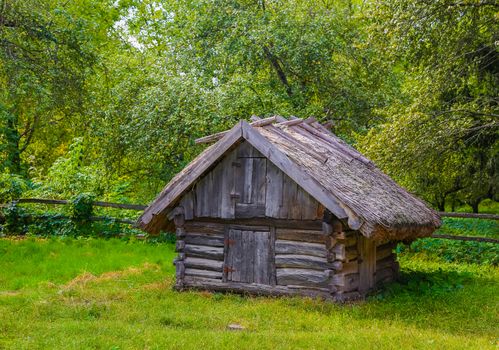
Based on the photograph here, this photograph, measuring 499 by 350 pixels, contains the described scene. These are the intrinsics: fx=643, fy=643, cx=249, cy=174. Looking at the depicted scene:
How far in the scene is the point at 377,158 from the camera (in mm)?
18562

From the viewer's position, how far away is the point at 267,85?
24.5m

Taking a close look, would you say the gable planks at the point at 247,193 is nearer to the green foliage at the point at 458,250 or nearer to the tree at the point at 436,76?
the tree at the point at 436,76

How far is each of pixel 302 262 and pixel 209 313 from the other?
2.43m

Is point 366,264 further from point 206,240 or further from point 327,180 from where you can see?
point 206,240

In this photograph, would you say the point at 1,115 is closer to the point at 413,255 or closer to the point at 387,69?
the point at 413,255

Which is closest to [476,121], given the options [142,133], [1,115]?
[142,133]

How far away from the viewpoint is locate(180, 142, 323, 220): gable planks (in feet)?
43.5

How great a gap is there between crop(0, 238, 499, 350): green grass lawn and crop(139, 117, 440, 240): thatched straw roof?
58.5 inches

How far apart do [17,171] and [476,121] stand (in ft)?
81.3

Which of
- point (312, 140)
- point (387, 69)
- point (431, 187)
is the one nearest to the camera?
point (312, 140)

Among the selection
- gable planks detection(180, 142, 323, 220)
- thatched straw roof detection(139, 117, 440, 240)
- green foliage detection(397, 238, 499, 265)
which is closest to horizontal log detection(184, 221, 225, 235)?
gable planks detection(180, 142, 323, 220)

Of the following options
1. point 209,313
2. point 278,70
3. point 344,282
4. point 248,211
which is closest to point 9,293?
point 209,313

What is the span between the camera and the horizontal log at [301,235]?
13148 mm

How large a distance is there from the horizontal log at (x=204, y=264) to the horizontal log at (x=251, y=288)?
26 cm
